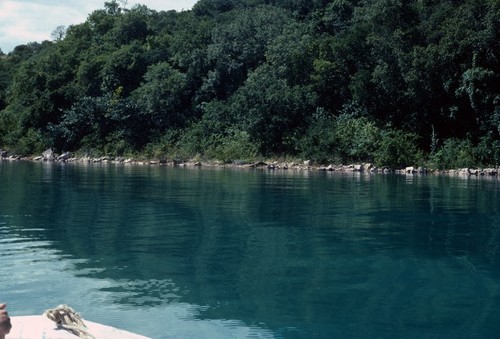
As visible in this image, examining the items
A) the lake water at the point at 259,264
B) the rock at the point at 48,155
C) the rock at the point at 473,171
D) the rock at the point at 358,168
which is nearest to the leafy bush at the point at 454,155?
the rock at the point at 473,171

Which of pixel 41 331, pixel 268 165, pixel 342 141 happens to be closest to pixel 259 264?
pixel 41 331

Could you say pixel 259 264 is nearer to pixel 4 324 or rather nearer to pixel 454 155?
pixel 4 324

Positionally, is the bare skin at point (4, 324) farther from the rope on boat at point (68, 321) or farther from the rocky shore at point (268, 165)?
the rocky shore at point (268, 165)

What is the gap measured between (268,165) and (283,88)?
5305mm

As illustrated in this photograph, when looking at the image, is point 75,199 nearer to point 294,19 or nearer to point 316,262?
point 316,262

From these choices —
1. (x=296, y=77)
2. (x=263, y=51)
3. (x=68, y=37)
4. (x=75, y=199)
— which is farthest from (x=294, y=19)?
(x=75, y=199)

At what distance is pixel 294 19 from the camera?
52562 millimetres

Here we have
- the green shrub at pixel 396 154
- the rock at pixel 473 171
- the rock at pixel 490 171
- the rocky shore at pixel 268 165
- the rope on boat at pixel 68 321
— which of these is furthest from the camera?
the green shrub at pixel 396 154

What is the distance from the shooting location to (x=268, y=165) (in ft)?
135

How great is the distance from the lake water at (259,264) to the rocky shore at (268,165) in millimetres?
15960

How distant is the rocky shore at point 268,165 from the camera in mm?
35250

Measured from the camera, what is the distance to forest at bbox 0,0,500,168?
1414 inches

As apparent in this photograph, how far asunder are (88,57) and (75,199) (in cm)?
4157

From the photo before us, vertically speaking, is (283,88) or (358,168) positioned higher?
(283,88)
